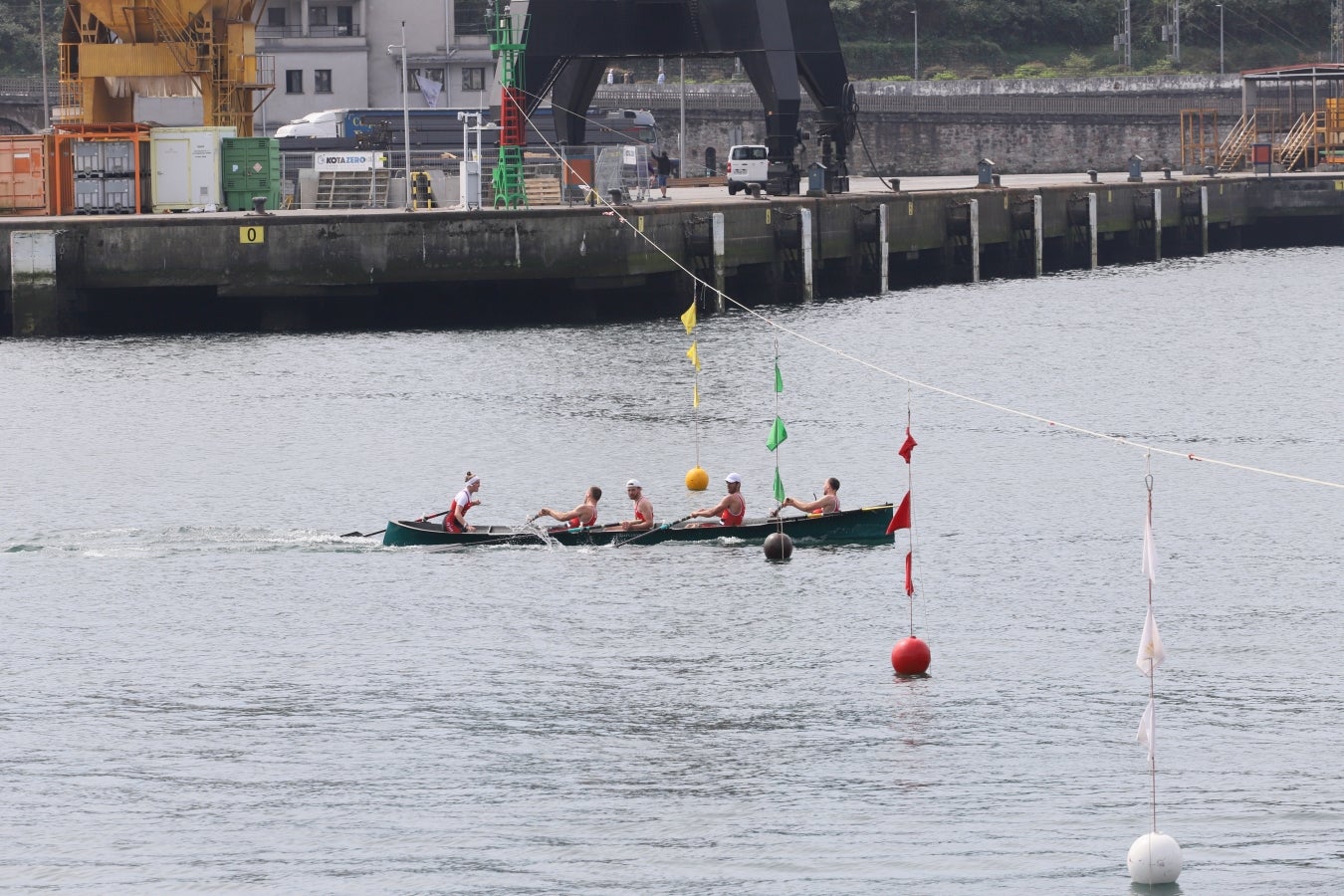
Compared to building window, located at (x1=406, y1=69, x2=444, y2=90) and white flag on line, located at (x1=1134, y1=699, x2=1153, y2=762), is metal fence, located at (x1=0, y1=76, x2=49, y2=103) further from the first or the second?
white flag on line, located at (x1=1134, y1=699, x2=1153, y2=762)

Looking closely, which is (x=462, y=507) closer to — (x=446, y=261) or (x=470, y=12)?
(x=446, y=261)

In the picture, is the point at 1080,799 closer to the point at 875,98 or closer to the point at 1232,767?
the point at 1232,767

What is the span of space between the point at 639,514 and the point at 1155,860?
18760 millimetres

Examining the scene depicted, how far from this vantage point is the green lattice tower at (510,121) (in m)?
77.9

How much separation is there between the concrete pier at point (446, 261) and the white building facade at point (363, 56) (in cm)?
3603

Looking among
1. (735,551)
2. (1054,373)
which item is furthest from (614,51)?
(735,551)

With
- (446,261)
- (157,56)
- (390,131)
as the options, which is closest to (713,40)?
(446,261)

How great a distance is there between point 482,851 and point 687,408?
34015 millimetres

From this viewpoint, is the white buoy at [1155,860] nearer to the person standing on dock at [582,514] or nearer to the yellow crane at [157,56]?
the person standing on dock at [582,514]

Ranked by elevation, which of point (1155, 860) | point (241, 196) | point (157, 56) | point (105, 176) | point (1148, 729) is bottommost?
point (1155, 860)

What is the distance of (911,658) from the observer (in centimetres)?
3341

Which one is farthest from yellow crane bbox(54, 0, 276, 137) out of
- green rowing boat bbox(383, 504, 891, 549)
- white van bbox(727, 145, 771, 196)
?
green rowing boat bbox(383, 504, 891, 549)

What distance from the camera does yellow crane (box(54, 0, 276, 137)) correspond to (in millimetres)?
82438

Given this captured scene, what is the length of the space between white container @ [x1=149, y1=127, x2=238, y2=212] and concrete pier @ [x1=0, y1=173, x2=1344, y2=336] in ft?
17.2
